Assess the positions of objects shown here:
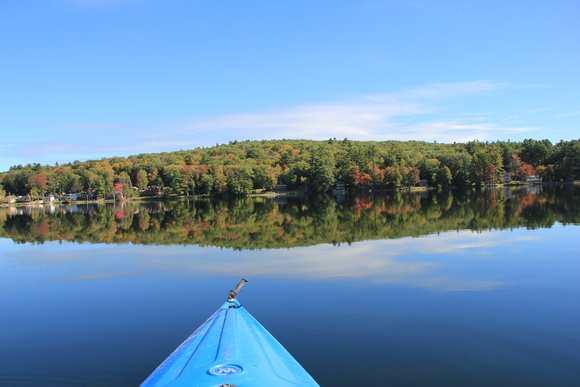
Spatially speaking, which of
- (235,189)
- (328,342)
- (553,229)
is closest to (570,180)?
(235,189)

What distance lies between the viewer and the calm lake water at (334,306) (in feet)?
21.4

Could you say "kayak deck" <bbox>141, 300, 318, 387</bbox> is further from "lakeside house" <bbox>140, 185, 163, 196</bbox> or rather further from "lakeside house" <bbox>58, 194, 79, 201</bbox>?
"lakeside house" <bbox>58, 194, 79, 201</bbox>

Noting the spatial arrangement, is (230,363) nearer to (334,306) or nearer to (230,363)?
(230,363)

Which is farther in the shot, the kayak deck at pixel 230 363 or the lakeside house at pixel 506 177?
the lakeside house at pixel 506 177

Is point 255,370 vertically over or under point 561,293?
over

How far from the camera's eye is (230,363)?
15.9ft

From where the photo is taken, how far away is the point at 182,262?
15648 mm

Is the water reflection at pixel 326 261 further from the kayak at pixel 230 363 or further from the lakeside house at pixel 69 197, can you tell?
the lakeside house at pixel 69 197

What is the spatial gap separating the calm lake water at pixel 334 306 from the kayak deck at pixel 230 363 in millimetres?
1248

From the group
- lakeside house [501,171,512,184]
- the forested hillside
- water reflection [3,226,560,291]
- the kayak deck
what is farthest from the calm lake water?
lakeside house [501,171,512,184]

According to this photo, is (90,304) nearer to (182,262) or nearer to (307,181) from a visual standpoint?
(182,262)

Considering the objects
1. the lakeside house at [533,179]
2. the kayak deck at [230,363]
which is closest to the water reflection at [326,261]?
the kayak deck at [230,363]

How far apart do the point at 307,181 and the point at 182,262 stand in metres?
82.0

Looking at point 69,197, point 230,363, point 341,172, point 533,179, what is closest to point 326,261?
point 230,363
